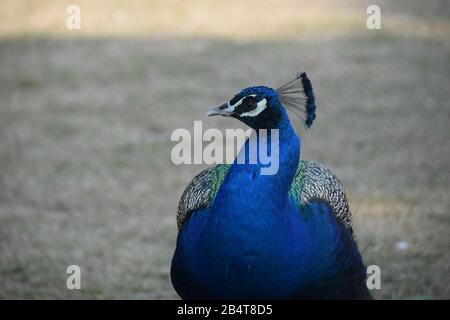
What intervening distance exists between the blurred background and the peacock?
0.88 meters

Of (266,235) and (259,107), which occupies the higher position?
(259,107)

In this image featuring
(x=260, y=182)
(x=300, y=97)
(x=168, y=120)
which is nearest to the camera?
(x=260, y=182)

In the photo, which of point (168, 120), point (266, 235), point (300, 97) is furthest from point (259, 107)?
point (168, 120)

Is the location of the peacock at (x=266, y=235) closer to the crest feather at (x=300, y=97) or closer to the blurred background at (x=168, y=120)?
the crest feather at (x=300, y=97)

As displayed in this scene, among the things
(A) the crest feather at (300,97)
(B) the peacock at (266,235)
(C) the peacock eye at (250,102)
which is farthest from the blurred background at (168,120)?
(C) the peacock eye at (250,102)

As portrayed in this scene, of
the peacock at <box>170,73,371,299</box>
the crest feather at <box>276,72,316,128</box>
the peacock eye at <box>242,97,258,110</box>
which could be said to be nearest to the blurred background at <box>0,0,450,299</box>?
the peacock at <box>170,73,371,299</box>

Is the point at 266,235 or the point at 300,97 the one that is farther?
the point at 300,97

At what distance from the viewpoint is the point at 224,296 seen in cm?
233

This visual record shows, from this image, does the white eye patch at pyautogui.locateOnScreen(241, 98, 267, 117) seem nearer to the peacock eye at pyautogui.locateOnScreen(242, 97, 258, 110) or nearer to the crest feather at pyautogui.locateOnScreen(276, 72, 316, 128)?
the peacock eye at pyautogui.locateOnScreen(242, 97, 258, 110)

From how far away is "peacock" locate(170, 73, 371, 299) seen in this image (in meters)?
2.21

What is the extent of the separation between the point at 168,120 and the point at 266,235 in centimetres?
343

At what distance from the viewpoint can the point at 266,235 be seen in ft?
7.29

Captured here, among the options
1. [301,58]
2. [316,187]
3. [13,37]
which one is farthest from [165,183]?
[13,37]

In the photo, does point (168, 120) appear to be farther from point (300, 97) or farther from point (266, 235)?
point (266, 235)
